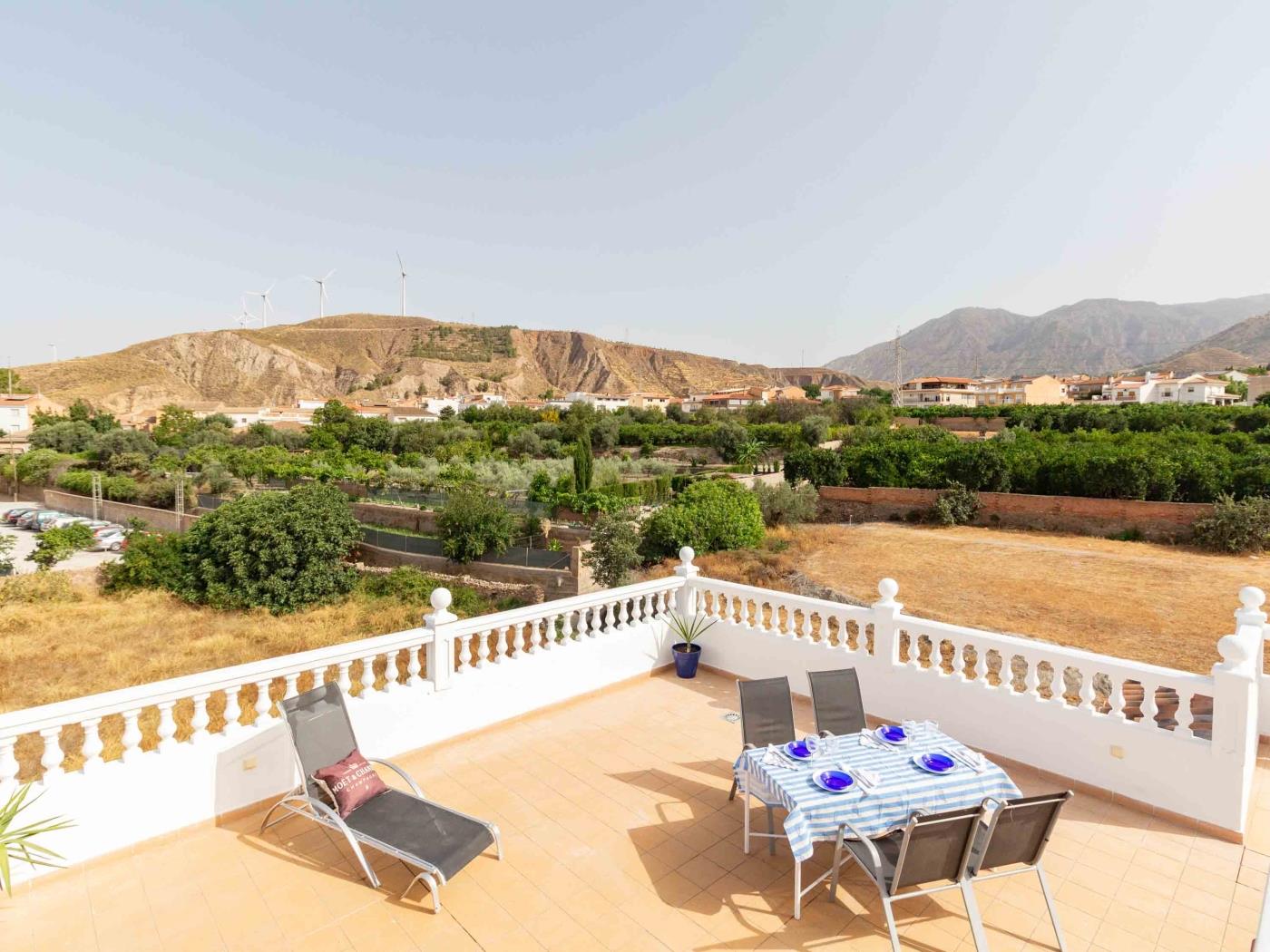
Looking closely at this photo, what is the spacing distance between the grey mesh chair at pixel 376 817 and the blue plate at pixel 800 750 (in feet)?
5.60

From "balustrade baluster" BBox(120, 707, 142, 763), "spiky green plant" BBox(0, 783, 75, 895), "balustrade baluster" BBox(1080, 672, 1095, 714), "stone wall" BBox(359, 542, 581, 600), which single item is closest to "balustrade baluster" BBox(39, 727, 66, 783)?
"spiky green plant" BBox(0, 783, 75, 895)

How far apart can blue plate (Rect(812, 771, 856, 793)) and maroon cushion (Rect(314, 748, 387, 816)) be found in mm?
2531

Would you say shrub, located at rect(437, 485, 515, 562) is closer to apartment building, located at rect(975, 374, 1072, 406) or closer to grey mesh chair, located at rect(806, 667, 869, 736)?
grey mesh chair, located at rect(806, 667, 869, 736)

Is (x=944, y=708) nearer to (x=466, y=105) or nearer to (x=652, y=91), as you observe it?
(x=652, y=91)

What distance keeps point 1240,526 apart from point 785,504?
11594 millimetres

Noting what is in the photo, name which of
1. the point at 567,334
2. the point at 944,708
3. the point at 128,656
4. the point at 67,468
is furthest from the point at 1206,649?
the point at 567,334

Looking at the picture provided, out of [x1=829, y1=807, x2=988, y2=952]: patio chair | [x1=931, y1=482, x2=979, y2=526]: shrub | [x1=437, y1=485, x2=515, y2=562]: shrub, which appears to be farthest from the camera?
[x1=437, y1=485, x2=515, y2=562]: shrub

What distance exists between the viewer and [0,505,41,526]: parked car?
37275mm

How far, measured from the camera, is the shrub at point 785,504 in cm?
2209

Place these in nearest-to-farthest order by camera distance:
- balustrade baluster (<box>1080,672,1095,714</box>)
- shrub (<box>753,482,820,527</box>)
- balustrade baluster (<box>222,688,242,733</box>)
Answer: balustrade baluster (<box>222,688,242,733</box>) → balustrade baluster (<box>1080,672,1095,714</box>) → shrub (<box>753,482,820,527</box>)

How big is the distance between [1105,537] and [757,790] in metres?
20.0

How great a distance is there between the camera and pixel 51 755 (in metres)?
3.33

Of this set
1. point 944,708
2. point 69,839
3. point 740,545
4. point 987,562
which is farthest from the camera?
point 740,545

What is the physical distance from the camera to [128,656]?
562 inches
